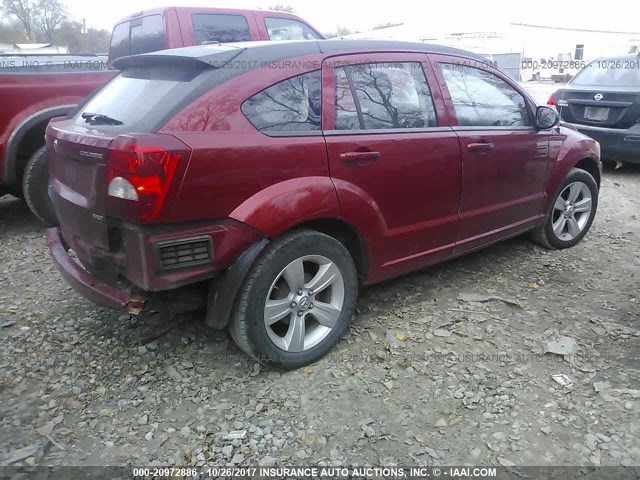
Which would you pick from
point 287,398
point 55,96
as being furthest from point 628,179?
point 55,96

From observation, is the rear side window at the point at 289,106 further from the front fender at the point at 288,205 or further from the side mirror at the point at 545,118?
the side mirror at the point at 545,118

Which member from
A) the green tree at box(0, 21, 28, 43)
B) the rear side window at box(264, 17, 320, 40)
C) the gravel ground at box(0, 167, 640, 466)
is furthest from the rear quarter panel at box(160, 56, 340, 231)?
the green tree at box(0, 21, 28, 43)

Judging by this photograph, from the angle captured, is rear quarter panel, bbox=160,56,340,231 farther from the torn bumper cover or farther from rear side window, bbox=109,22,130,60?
rear side window, bbox=109,22,130,60

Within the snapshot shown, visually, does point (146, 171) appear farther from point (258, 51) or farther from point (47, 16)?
point (47, 16)

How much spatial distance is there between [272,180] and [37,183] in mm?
3136

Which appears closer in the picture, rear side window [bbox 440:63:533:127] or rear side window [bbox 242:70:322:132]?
rear side window [bbox 242:70:322:132]

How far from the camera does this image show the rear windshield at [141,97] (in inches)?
101

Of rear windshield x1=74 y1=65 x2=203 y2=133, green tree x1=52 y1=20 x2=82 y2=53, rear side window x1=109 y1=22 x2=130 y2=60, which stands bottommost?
rear windshield x1=74 y1=65 x2=203 y2=133

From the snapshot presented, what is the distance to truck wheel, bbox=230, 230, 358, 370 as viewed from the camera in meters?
2.69

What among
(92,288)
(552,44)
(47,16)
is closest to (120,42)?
(92,288)

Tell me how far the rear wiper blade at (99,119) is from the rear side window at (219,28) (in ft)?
10.4

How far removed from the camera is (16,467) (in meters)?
2.30

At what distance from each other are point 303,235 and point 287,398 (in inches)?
33.2

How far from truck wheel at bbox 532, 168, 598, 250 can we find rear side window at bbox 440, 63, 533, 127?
857mm
